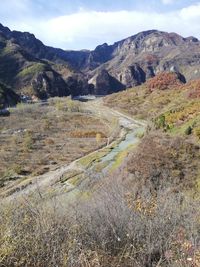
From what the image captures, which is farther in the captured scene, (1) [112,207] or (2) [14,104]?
(2) [14,104]

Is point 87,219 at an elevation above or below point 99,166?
above

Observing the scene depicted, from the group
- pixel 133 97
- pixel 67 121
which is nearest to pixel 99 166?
pixel 67 121

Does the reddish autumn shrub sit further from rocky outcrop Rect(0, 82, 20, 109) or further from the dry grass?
rocky outcrop Rect(0, 82, 20, 109)

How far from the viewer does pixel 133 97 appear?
459ft

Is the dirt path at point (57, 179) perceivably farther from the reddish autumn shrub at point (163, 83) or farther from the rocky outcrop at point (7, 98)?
the rocky outcrop at point (7, 98)

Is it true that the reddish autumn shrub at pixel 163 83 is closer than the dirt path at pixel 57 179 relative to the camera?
No

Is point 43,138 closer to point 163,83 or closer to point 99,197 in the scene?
point 99,197

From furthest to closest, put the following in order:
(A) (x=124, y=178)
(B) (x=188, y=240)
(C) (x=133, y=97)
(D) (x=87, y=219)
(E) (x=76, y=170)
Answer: (C) (x=133, y=97)
(E) (x=76, y=170)
(A) (x=124, y=178)
(D) (x=87, y=219)
(B) (x=188, y=240)

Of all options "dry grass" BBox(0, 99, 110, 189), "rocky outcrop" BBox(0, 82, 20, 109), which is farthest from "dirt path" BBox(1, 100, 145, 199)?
"rocky outcrop" BBox(0, 82, 20, 109)

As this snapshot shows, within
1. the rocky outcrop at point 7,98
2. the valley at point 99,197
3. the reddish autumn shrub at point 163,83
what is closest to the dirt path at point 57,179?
the valley at point 99,197

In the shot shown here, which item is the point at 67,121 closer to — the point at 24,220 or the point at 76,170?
the point at 76,170

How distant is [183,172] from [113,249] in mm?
21846

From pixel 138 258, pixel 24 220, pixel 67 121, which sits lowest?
pixel 67 121

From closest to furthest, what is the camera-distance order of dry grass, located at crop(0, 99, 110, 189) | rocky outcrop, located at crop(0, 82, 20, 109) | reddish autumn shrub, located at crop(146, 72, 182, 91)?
dry grass, located at crop(0, 99, 110, 189), reddish autumn shrub, located at crop(146, 72, 182, 91), rocky outcrop, located at crop(0, 82, 20, 109)
